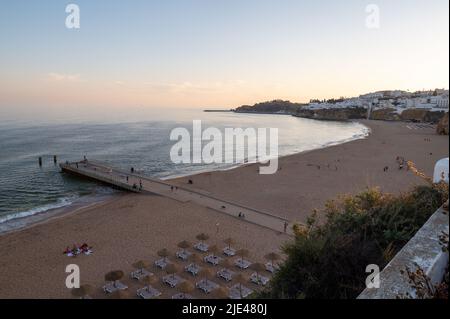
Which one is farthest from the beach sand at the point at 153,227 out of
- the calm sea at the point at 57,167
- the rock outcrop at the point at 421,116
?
the rock outcrop at the point at 421,116

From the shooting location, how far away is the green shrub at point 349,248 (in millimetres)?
4578

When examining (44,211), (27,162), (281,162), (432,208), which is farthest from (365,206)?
(27,162)

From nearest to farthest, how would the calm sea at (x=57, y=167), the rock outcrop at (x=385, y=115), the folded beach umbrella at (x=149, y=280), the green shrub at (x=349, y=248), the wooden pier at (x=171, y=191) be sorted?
the green shrub at (x=349, y=248) → the folded beach umbrella at (x=149, y=280) → the wooden pier at (x=171, y=191) → the calm sea at (x=57, y=167) → the rock outcrop at (x=385, y=115)

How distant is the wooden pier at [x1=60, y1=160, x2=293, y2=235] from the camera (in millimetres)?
17828

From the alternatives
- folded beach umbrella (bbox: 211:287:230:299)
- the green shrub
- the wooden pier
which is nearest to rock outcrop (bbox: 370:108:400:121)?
the wooden pier

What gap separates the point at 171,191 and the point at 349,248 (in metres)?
20.1

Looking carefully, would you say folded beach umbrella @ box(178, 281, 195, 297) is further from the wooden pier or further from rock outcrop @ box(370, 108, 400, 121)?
rock outcrop @ box(370, 108, 400, 121)

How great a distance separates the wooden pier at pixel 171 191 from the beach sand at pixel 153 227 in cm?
72

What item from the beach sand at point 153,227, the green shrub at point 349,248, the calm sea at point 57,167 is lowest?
the beach sand at point 153,227

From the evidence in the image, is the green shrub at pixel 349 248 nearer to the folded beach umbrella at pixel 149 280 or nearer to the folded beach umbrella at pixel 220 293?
the folded beach umbrella at pixel 220 293

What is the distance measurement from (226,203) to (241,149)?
1222 inches

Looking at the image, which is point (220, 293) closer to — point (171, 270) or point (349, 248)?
point (171, 270)

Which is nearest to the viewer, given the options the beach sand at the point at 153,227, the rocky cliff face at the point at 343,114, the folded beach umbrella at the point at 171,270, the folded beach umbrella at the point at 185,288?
the folded beach umbrella at the point at 185,288

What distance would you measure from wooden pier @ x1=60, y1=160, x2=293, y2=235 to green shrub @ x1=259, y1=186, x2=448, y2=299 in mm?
10305
